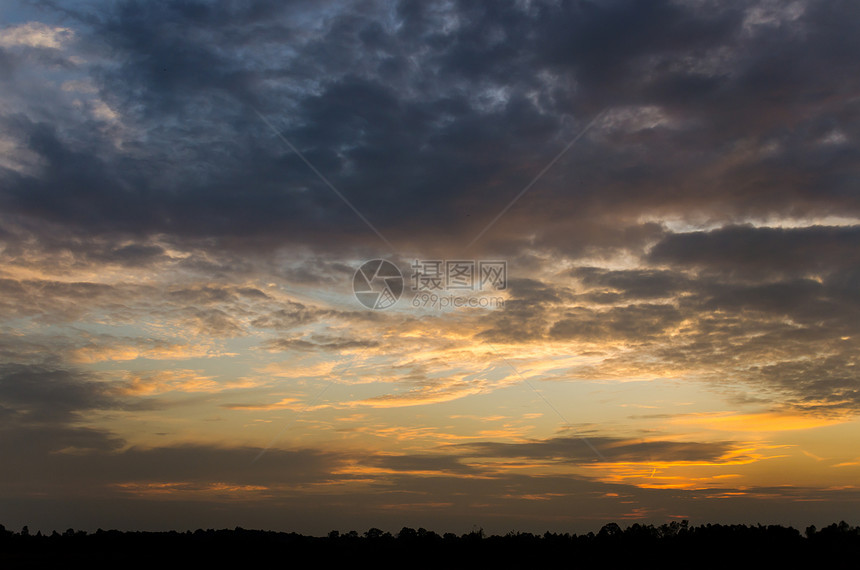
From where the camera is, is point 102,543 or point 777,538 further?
point 102,543

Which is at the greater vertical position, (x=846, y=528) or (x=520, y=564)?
(x=846, y=528)

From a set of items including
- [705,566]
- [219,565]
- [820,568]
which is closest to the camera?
[820,568]

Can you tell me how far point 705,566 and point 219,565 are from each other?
88323 mm

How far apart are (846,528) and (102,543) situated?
152927 mm

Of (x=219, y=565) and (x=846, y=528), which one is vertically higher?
(x=846, y=528)

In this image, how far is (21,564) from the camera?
124875mm

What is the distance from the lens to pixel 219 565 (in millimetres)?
133500

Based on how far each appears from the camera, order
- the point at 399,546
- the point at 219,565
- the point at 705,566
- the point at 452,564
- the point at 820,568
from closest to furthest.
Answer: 1. the point at 820,568
2. the point at 705,566
3. the point at 219,565
4. the point at 452,564
5. the point at 399,546

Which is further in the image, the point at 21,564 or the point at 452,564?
the point at 452,564

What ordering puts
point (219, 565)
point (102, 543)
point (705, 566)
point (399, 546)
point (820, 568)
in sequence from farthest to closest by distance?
point (399, 546) → point (102, 543) → point (219, 565) → point (705, 566) → point (820, 568)

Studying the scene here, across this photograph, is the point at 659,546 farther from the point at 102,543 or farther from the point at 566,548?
the point at 102,543

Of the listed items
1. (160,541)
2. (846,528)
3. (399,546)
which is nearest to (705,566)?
(846,528)

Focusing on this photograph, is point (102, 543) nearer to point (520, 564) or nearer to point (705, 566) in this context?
point (520, 564)

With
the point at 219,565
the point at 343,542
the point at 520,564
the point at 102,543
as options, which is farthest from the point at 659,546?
the point at 102,543
